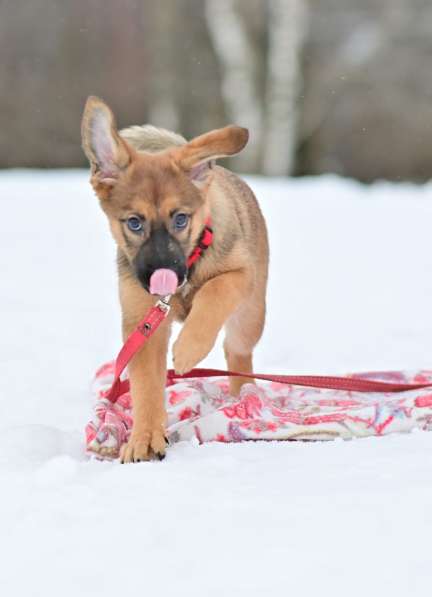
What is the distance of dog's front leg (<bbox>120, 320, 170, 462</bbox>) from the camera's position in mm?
3221

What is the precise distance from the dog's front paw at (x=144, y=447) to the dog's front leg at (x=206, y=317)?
0.23 m

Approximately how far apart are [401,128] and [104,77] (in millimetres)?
4908

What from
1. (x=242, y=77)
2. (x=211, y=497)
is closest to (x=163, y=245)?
(x=211, y=497)

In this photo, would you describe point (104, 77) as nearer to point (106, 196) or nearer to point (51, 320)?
point (51, 320)

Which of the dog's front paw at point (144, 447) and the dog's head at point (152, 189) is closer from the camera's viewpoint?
the dog's front paw at point (144, 447)

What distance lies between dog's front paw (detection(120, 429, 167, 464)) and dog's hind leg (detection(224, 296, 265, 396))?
94 cm

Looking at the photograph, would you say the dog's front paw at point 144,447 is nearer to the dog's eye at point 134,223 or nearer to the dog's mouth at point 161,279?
the dog's mouth at point 161,279

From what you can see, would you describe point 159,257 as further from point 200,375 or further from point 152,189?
point 200,375

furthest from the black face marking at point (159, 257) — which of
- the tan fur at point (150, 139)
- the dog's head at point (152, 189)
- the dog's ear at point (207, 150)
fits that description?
the tan fur at point (150, 139)

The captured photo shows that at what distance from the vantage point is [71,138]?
16.3m

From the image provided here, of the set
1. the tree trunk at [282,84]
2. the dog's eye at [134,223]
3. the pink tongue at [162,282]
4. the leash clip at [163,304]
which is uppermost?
the tree trunk at [282,84]

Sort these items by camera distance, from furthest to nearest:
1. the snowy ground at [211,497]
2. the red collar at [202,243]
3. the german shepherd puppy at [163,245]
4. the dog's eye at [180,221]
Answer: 1. the red collar at [202,243]
2. the dog's eye at [180,221]
3. the german shepherd puppy at [163,245]
4. the snowy ground at [211,497]

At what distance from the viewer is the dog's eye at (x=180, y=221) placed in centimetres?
343

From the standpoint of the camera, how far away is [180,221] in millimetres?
3455
